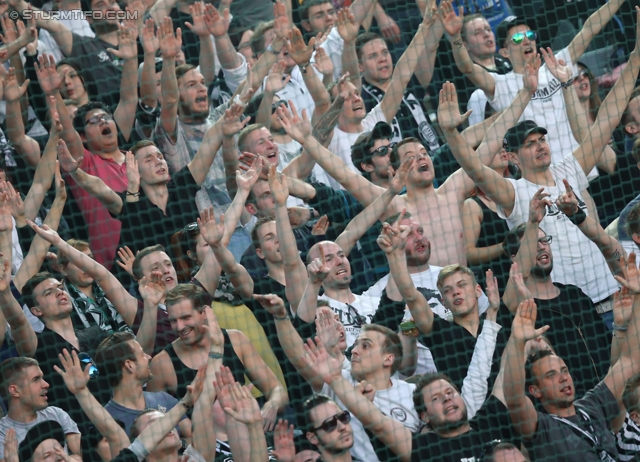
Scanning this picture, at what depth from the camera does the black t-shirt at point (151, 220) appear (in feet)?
18.2

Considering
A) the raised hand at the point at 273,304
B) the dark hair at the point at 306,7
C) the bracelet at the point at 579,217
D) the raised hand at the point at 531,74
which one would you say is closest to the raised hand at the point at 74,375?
the raised hand at the point at 273,304

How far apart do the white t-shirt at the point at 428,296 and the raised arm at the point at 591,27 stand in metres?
1.51

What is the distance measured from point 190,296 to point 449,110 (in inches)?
55.7

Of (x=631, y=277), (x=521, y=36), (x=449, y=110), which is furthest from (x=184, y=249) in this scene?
(x=521, y=36)

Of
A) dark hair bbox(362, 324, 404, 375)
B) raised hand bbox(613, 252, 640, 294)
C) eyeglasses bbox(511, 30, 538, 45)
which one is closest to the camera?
dark hair bbox(362, 324, 404, 375)

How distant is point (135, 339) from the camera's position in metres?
5.02

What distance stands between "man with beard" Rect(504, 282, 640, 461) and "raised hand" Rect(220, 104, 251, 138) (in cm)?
153

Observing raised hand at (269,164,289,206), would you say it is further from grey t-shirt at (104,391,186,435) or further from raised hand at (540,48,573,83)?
raised hand at (540,48,573,83)

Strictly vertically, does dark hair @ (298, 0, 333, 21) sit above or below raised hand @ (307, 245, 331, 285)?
above

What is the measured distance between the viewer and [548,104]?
629 centimetres

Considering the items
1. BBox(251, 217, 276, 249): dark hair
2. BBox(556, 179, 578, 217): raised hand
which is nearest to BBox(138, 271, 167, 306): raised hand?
BBox(251, 217, 276, 249): dark hair

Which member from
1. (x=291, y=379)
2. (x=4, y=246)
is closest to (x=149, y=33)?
(x=4, y=246)

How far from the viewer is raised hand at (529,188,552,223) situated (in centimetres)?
533

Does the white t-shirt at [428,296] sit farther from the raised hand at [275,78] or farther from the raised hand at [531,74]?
the raised hand at [275,78]
